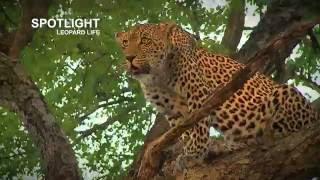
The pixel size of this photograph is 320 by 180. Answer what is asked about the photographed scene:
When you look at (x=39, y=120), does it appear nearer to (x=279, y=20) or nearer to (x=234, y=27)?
(x=279, y=20)

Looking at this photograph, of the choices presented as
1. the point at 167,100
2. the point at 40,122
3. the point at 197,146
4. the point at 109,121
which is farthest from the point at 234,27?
the point at 40,122

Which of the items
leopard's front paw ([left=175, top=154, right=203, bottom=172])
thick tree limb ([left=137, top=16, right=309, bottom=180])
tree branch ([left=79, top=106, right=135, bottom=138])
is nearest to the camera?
thick tree limb ([left=137, top=16, right=309, bottom=180])

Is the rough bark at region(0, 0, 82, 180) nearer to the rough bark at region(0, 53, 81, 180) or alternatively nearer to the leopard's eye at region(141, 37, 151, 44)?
the rough bark at region(0, 53, 81, 180)

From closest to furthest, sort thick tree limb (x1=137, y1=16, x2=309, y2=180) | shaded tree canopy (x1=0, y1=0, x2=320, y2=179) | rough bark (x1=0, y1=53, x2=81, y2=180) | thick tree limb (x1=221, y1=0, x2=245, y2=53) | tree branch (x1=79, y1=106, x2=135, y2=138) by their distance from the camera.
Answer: thick tree limb (x1=137, y1=16, x2=309, y2=180) → rough bark (x1=0, y1=53, x2=81, y2=180) → shaded tree canopy (x1=0, y1=0, x2=320, y2=179) → thick tree limb (x1=221, y1=0, x2=245, y2=53) → tree branch (x1=79, y1=106, x2=135, y2=138)

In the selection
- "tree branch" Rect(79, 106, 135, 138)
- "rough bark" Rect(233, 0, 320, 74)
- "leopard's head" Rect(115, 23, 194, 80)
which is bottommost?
"tree branch" Rect(79, 106, 135, 138)

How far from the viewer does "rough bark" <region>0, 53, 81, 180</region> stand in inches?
154

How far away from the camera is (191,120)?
3.04 meters

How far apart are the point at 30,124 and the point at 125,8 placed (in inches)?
75.8

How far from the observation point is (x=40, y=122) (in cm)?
392

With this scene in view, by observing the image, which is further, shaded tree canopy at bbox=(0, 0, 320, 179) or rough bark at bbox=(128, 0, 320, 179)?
shaded tree canopy at bbox=(0, 0, 320, 179)

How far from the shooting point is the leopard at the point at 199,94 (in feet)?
12.4

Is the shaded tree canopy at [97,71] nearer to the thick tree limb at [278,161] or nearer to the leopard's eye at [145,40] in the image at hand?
the leopard's eye at [145,40]

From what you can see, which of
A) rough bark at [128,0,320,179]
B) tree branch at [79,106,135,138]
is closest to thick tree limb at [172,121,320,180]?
rough bark at [128,0,320,179]

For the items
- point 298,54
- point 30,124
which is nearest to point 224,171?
point 30,124
